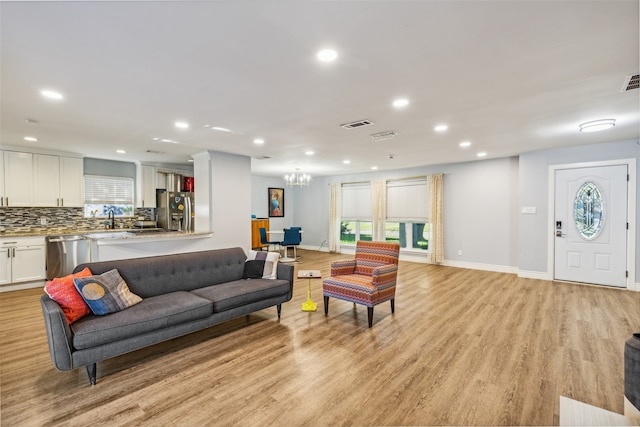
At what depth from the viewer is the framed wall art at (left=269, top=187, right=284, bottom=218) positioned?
34.2 feet

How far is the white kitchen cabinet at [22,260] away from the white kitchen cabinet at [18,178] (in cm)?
82

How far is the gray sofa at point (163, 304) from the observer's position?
230 centimetres

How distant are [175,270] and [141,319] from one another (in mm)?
979

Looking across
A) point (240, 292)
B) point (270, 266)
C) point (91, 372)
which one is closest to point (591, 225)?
point (270, 266)

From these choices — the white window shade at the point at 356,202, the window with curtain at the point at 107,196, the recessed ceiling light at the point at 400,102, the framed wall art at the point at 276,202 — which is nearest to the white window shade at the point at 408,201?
the white window shade at the point at 356,202

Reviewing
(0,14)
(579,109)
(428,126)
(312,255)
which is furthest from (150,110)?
(312,255)

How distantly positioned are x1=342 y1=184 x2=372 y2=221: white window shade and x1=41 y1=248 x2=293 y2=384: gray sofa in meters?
5.62

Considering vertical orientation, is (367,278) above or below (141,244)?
below

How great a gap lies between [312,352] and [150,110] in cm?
326

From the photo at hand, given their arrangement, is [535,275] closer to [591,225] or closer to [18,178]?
[591,225]

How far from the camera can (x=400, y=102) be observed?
323 centimetres

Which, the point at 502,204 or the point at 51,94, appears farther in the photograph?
the point at 502,204

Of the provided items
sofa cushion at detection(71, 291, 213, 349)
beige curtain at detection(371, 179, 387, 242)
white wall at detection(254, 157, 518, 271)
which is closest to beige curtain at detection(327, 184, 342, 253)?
beige curtain at detection(371, 179, 387, 242)

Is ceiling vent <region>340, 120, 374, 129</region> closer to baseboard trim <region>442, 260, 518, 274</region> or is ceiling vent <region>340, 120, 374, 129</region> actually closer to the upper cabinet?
baseboard trim <region>442, 260, 518, 274</region>
